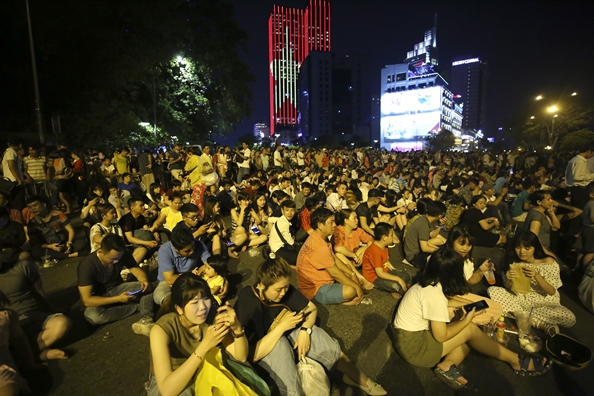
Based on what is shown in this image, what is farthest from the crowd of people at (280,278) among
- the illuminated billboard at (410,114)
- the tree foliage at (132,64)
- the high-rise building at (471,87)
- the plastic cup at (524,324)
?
the high-rise building at (471,87)

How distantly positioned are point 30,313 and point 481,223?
24.1ft

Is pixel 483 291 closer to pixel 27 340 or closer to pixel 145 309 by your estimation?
pixel 145 309

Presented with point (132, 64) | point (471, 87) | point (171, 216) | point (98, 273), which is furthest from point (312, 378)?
point (471, 87)

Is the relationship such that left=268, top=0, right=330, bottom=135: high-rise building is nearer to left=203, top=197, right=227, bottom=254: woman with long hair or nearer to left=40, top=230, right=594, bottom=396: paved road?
left=203, top=197, right=227, bottom=254: woman with long hair

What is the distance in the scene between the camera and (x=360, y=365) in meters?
3.46

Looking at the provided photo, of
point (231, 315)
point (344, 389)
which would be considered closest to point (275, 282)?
point (231, 315)

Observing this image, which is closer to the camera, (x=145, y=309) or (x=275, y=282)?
(x=275, y=282)

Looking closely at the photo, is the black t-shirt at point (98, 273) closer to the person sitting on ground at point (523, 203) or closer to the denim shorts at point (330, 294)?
the denim shorts at point (330, 294)

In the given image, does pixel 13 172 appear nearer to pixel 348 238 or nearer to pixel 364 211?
pixel 348 238

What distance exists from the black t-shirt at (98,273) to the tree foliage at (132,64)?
13.8m

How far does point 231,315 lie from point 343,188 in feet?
19.4

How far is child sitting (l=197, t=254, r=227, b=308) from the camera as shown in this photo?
437cm

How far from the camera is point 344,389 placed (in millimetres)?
3070

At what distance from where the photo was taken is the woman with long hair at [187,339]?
220 cm
